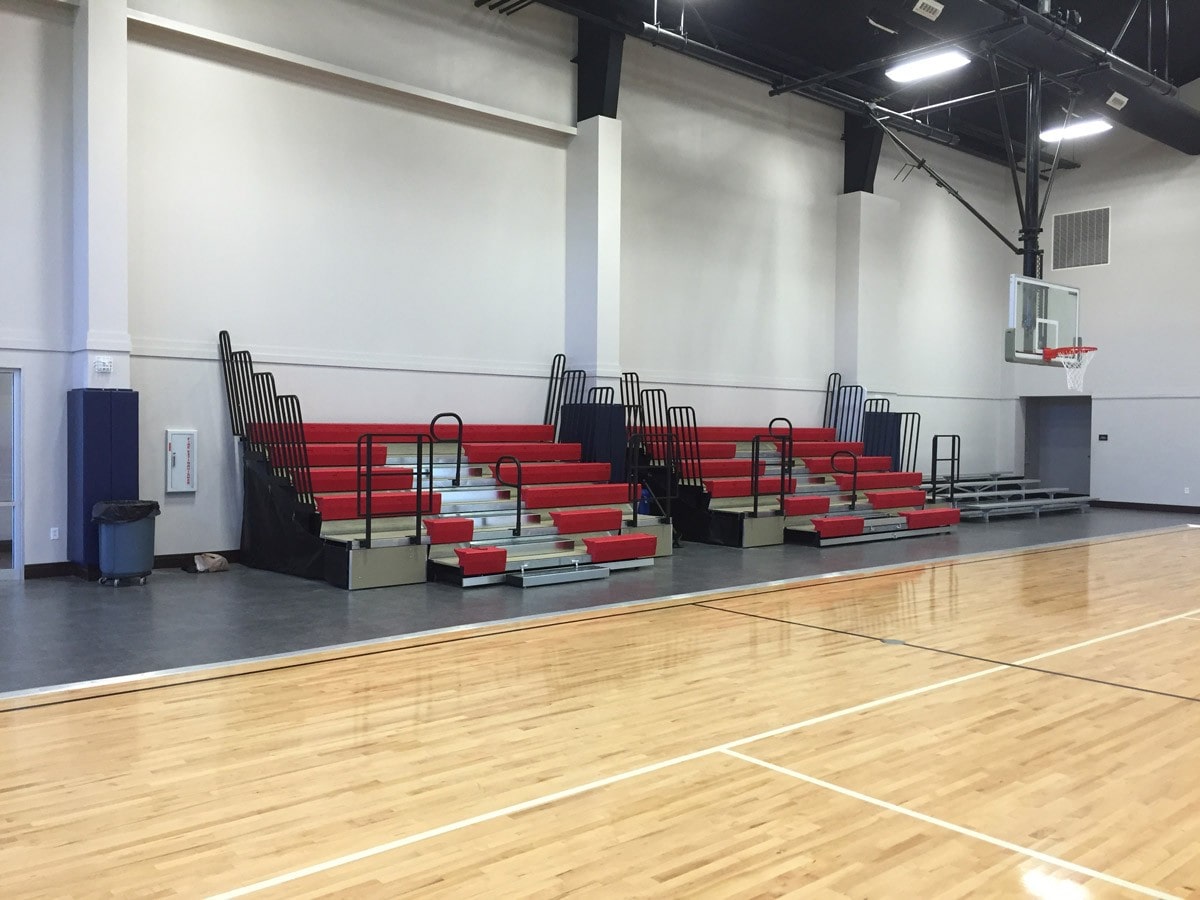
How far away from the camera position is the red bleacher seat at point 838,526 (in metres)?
10.1

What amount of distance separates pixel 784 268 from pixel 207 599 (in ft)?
30.4

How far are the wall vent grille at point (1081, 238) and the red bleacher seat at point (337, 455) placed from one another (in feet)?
41.9

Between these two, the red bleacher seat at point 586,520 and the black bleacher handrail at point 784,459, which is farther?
the black bleacher handrail at point 784,459

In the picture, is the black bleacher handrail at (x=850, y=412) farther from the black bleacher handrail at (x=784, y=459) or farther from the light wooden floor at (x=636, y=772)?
the light wooden floor at (x=636, y=772)

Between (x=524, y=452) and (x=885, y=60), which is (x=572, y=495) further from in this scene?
(x=885, y=60)

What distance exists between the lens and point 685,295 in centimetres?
1241

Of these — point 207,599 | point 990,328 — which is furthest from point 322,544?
point 990,328

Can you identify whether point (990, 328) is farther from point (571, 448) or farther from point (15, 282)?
point (15, 282)

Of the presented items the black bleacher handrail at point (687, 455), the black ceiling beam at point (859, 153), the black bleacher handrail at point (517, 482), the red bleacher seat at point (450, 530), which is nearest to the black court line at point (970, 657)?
the black bleacher handrail at point (517, 482)

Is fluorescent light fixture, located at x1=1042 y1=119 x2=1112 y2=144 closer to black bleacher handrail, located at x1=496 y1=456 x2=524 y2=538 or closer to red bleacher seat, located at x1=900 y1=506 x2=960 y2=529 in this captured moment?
red bleacher seat, located at x1=900 y1=506 x2=960 y2=529

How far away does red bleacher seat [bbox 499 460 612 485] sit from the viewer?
937 cm

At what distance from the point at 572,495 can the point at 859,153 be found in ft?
25.7

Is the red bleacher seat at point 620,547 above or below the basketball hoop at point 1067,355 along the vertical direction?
below

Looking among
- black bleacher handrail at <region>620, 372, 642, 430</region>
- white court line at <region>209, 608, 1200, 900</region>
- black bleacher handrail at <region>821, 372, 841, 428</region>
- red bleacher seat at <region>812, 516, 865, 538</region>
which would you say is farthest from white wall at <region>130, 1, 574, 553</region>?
white court line at <region>209, 608, 1200, 900</region>
